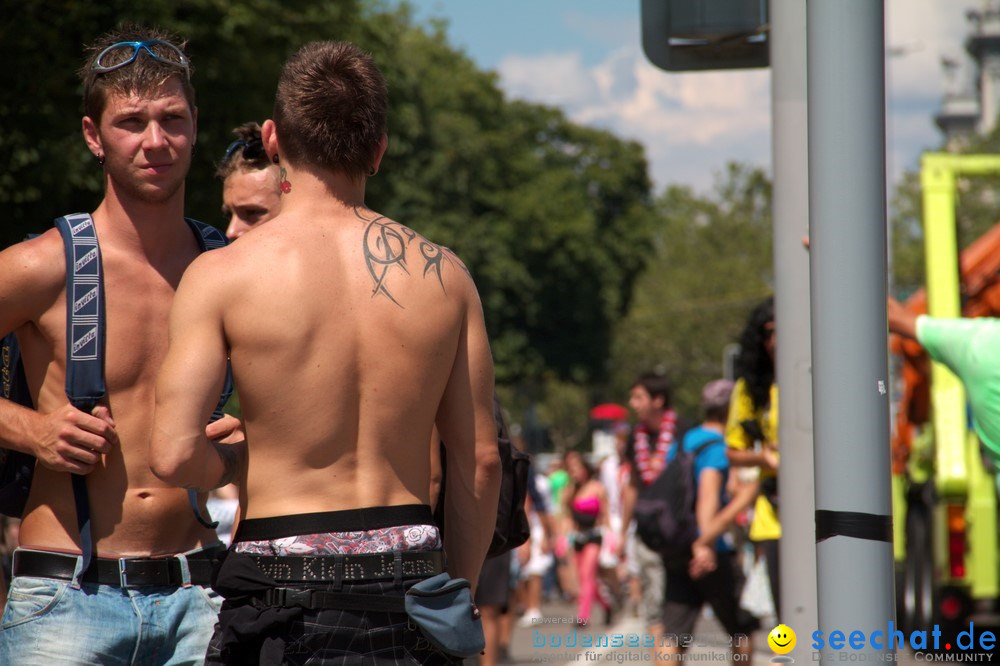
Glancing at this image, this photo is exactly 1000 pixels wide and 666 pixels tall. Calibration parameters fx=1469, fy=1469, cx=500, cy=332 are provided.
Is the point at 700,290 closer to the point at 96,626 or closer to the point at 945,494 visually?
the point at 945,494

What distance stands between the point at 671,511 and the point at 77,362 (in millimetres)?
5853

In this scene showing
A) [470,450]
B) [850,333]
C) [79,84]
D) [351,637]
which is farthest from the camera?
[79,84]

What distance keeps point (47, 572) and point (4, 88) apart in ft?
26.0

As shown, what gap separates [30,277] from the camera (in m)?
3.42

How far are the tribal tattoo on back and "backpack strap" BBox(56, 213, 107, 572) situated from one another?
742 millimetres

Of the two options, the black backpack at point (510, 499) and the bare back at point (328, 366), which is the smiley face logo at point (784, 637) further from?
the bare back at point (328, 366)

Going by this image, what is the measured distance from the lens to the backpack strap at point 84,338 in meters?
3.43

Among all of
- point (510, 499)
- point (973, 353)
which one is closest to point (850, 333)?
point (510, 499)

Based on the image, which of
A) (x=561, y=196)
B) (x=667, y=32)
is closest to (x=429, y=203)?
(x=561, y=196)

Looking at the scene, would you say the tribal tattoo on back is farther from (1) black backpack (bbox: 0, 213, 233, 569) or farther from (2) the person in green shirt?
(2) the person in green shirt

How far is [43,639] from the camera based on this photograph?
338 cm

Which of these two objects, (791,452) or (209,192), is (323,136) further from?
(209,192)

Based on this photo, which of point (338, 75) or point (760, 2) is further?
point (760, 2)

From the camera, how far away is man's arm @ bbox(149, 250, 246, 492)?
9.65 ft
